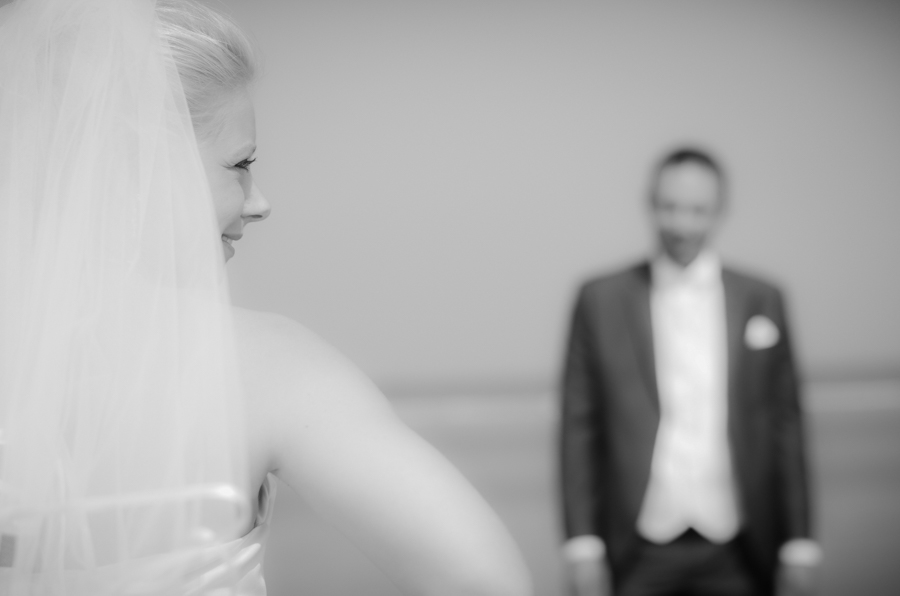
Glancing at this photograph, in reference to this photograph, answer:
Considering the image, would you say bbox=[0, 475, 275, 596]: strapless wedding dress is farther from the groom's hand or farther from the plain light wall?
the plain light wall

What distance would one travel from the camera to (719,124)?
3.15 meters

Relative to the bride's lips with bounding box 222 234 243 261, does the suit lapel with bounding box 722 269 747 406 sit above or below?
A: below

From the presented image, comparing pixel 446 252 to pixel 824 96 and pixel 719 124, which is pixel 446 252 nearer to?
pixel 719 124

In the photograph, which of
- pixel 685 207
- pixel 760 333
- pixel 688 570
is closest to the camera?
pixel 688 570

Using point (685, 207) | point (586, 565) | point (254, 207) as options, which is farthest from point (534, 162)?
point (254, 207)

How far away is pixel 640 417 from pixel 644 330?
214 mm

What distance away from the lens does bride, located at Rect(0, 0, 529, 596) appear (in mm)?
723

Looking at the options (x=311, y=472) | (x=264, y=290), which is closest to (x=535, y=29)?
(x=264, y=290)

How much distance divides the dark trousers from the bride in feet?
4.32

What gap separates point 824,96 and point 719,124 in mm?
427

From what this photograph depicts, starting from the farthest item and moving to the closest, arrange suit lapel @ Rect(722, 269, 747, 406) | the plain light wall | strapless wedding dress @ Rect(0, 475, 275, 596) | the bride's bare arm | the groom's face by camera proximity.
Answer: the plain light wall < the groom's face < suit lapel @ Rect(722, 269, 747, 406) < strapless wedding dress @ Rect(0, 475, 275, 596) < the bride's bare arm

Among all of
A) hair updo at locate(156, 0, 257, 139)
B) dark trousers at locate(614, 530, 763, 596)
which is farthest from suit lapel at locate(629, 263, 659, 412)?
hair updo at locate(156, 0, 257, 139)

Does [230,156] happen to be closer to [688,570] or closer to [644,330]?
[644,330]

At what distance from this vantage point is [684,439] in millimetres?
1989
